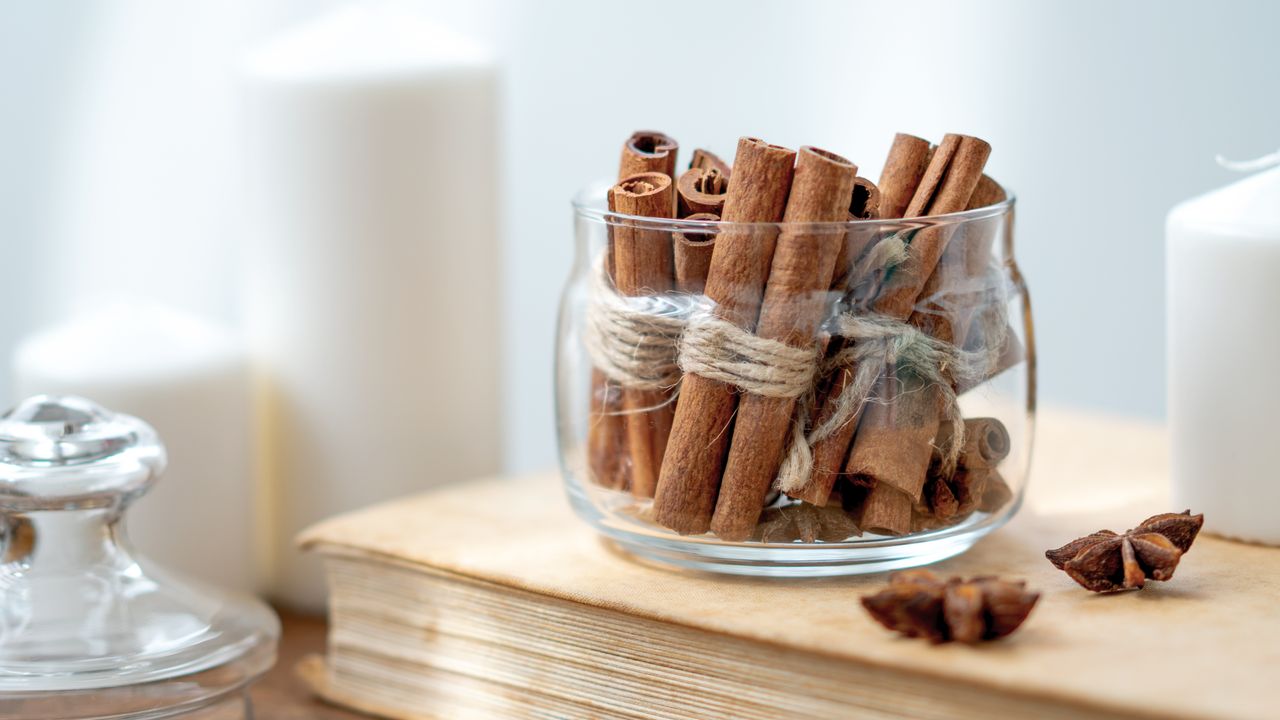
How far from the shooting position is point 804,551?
669 millimetres

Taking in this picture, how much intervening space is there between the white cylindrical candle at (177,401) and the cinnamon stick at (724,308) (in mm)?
365

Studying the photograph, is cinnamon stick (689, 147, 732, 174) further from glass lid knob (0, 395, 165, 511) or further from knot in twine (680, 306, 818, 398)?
glass lid knob (0, 395, 165, 511)

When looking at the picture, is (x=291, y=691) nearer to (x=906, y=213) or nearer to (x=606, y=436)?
(x=606, y=436)

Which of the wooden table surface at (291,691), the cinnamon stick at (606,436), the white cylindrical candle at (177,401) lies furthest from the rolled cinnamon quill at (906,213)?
the white cylindrical candle at (177,401)

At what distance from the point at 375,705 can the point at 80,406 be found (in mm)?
221

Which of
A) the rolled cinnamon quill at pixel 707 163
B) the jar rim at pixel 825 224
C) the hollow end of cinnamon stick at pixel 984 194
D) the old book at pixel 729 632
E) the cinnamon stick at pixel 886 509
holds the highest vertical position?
the rolled cinnamon quill at pixel 707 163

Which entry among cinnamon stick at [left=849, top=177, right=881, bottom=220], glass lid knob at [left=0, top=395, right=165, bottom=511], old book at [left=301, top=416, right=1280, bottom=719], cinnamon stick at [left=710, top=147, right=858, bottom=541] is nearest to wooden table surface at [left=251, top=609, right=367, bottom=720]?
old book at [left=301, top=416, right=1280, bottom=719]

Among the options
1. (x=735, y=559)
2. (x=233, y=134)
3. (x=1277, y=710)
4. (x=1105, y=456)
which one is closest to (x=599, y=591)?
(x=735, y=559)

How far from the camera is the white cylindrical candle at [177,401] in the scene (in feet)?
2.92

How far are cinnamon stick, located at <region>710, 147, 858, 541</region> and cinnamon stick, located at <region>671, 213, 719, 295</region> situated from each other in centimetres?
3

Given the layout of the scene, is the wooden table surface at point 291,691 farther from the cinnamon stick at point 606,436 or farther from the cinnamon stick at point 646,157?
the cinnamon stick at point 646,157

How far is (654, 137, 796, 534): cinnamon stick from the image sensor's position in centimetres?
65

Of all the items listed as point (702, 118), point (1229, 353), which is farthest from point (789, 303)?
point (702, 118)

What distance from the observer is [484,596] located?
72cm
